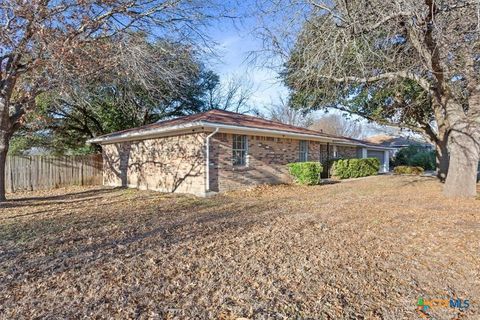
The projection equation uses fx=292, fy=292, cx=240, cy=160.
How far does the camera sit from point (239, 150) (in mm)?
11391

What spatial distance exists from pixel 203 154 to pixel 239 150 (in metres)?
1.75

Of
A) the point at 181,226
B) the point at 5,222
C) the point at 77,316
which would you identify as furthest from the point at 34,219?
the point at 77,316

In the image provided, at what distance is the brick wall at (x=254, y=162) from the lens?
1044cm

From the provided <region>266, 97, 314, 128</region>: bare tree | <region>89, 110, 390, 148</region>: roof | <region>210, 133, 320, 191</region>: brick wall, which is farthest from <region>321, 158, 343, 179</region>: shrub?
<region>266, 97, 314, 128</region>: bare tree

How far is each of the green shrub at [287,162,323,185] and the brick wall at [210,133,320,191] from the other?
398 millimetres

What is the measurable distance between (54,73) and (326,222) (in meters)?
7.61

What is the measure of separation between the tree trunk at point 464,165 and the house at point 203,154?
5.93 meters

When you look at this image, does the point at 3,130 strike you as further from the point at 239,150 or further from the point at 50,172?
the point at 239,150

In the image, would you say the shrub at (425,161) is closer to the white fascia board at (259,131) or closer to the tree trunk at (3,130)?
the white fascia board at (259,131)

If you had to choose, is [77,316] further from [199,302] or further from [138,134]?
[138,134]

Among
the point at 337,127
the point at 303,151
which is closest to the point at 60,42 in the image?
the point at 303,151

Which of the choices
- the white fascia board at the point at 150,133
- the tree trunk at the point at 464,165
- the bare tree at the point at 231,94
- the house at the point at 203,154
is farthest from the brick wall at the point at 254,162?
the bare tree at the point at 231,94

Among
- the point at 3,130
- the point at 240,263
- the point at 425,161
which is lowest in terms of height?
the point at 240,263

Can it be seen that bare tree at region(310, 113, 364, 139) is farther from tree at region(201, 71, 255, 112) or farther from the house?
the house
